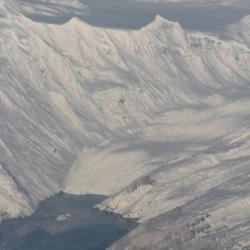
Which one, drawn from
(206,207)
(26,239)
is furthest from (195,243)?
(26,239)

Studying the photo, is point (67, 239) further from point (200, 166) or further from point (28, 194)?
point (200, 166)

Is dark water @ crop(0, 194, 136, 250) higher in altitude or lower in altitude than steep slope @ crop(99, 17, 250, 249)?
lower

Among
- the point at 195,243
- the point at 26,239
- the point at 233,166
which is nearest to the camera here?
the point at 195,243

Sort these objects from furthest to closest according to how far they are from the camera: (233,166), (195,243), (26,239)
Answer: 1. (233,166)
2. (26,239)
3. (195,243)

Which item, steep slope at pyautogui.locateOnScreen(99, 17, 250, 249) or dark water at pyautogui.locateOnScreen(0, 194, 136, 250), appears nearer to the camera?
steep slope at pyautogui.locateOnScreen(99, 17, 250, 249)

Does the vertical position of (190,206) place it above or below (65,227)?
above

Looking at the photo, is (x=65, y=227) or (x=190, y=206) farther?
(x=65, y=227)

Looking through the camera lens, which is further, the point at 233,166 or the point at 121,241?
the point at 233,166

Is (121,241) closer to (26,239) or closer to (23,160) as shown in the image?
(26,239)
